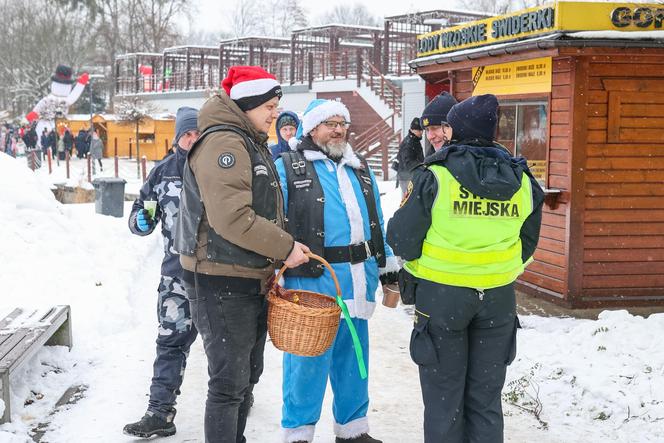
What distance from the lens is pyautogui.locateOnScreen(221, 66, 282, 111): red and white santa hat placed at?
3.59m

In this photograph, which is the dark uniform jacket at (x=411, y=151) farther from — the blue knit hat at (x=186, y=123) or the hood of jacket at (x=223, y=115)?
the hood of jacket at (x=223, y=115)

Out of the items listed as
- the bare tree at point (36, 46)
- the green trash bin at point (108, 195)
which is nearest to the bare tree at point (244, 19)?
the bare tree at point (36, 46)

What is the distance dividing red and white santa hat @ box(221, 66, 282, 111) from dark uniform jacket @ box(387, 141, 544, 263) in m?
0.79

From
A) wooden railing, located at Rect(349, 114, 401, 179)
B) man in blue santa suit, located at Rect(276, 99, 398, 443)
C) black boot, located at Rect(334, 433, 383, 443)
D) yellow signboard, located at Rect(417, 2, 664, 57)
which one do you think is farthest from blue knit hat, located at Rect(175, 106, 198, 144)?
wooden railing, located at Rect(349, 114, 401, 179)

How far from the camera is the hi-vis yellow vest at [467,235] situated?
3447 mm

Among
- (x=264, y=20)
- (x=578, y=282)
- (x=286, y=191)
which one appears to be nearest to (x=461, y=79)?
(x=578, y=282)

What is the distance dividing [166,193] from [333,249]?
4.04 feet

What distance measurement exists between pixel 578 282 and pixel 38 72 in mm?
61087

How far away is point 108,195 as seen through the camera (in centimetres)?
1362

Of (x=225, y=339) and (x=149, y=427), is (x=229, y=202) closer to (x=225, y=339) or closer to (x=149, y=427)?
(x=225, y=339)

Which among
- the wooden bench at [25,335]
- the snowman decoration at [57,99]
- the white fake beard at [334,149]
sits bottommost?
the wooden bench at [25,335]

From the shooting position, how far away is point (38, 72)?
61844 millimetres

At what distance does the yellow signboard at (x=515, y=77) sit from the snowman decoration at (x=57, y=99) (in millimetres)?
33365

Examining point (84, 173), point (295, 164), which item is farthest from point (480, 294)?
point (84, 173)
